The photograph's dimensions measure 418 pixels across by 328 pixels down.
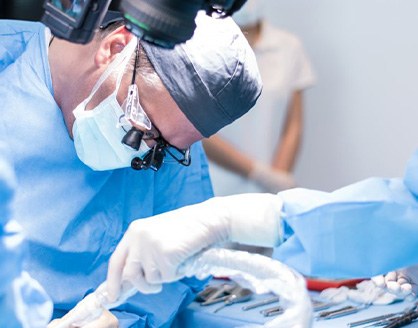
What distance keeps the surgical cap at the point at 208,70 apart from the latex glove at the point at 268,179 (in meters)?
1.28

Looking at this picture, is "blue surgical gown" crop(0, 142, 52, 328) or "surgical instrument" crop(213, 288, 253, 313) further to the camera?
"surgical instrument" crop(213, 288, 253, 313)

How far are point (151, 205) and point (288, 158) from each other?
1648mm

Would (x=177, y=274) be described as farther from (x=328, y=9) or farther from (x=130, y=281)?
(x=328, y=9)

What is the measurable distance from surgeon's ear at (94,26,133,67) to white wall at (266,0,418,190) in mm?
2236

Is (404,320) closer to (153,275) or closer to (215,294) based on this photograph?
(215,294)

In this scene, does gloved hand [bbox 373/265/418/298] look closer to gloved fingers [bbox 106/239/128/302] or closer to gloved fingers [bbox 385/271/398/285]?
gloved fingers [bbox 385/271/398/285]

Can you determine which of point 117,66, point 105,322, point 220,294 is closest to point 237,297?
point 220,294

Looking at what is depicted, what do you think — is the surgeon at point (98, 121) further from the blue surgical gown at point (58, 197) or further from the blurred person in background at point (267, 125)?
the blurred person in background at point (267, 125)

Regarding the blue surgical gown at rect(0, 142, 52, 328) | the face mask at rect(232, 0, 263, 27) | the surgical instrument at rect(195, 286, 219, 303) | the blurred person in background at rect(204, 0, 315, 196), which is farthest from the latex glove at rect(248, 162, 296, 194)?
the blue surgical gown at rect(0, 142, 52, 328)

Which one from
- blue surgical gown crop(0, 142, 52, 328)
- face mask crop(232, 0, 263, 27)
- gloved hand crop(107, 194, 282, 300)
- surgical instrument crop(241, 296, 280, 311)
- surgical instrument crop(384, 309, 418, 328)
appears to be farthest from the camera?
face mask crop(232, 0, 263, 27)

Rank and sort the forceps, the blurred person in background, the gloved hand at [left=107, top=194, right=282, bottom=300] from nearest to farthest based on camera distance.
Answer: the gloved hand at [left=107, top=194, right=282, bottom=300]
the forceps
the blurred person in background

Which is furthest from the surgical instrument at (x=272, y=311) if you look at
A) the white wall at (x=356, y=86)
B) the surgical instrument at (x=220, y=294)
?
the white wall at (x=356, y=86)

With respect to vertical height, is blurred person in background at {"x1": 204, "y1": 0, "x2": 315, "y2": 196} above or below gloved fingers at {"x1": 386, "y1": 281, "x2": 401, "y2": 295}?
below

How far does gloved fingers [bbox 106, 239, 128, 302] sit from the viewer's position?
5.47ft
